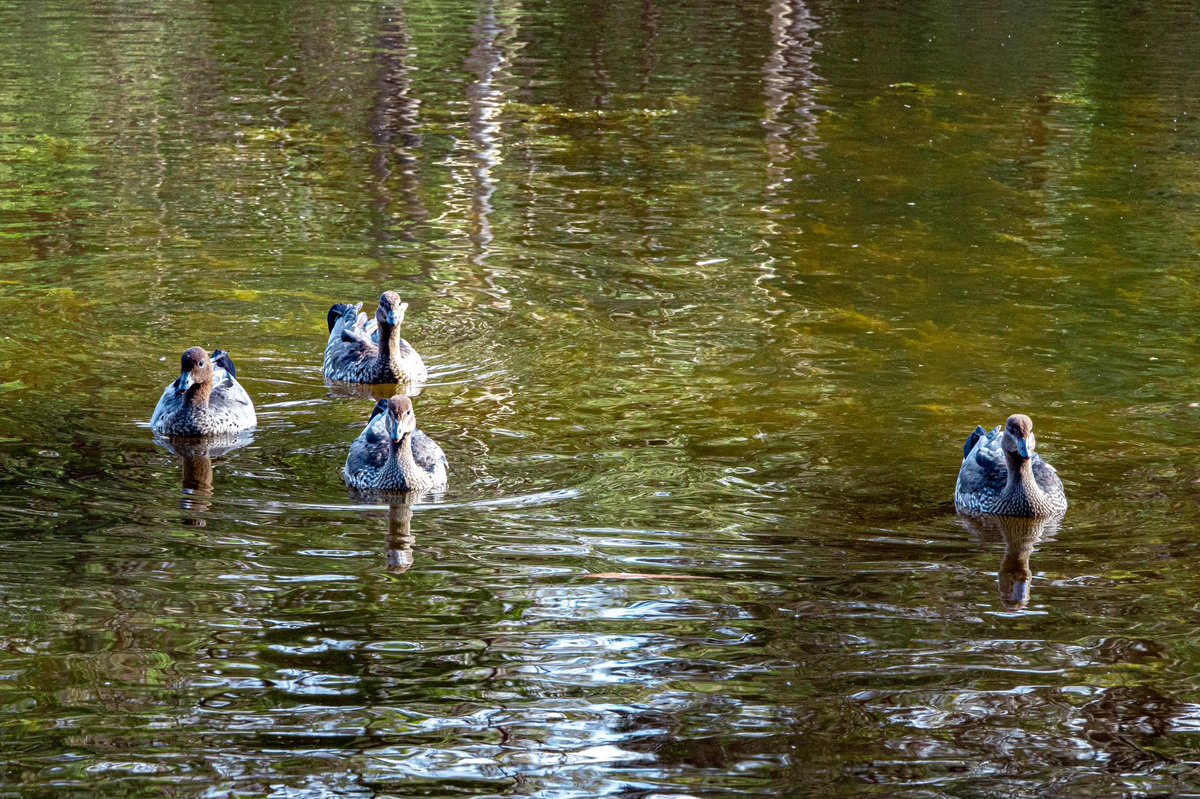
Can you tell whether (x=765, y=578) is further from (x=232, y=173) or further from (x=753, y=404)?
(x=232, y=173)

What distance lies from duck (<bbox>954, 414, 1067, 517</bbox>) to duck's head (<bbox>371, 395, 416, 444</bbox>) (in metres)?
3.44

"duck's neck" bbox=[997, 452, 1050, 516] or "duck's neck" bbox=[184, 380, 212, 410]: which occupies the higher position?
"duck's neck" bbox=[184, 380, 212, 410]

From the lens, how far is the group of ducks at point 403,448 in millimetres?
9836

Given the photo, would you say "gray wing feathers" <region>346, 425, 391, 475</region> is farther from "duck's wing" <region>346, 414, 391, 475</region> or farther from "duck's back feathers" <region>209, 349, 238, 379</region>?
"duck's back feathers" <region>209, 349, 238, 379</region>

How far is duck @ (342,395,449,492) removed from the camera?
32.8ft

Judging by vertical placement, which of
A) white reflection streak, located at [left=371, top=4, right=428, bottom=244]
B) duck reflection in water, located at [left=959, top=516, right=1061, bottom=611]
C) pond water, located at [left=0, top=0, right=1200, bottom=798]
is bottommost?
duck reflection in water, located at [left=959, top=516, right=1061, bottom=611]

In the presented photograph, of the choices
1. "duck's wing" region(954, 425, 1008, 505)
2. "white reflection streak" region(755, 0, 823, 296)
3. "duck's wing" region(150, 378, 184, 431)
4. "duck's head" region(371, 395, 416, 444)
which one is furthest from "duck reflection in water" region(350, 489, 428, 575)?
"white reflection streak" region(755, 0, 823, 296)

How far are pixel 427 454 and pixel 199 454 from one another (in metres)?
1.66

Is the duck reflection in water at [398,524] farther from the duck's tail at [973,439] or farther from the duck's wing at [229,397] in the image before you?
the duck's tail at [973,439]

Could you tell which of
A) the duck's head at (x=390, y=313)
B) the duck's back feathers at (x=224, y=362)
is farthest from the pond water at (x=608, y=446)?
the duck's head at (x=390, y=313)

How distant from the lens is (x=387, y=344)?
40.5ft

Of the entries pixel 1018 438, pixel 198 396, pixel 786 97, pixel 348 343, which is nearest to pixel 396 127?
pixel 786 97

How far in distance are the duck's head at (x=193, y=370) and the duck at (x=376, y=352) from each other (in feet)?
4.65

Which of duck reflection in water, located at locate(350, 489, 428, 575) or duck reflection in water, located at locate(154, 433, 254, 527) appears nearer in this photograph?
duck reflection in water, located at locate(350, 489, 428, 575)
